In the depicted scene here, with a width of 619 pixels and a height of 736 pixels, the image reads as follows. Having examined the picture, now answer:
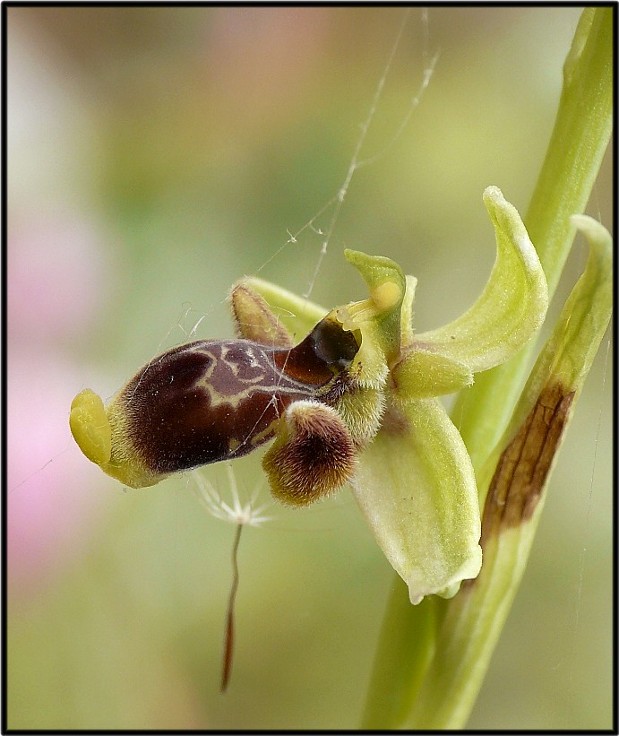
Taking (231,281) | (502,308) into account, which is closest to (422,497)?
(502,308)

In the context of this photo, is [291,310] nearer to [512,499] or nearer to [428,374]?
[428,374]

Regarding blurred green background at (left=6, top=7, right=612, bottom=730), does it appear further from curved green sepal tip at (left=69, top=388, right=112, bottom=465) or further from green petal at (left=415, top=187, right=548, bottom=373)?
green petal at (left=415, top=187, right=548, bottom=373)

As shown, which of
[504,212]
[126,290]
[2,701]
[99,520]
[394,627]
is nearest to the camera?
[504,212]

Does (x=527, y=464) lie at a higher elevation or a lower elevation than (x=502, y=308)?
lower

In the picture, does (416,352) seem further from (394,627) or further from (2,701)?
(2,701)

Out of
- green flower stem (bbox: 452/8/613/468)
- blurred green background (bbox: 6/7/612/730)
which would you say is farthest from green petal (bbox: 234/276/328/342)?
blurred green background (bbox: 6/7/612/730)

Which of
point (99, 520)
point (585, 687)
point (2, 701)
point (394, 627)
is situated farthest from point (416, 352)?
point (585, 687)
